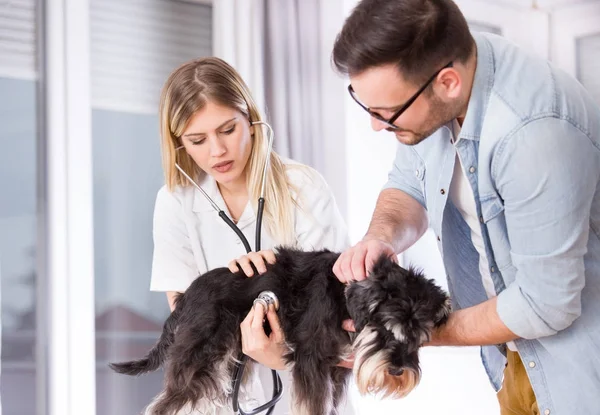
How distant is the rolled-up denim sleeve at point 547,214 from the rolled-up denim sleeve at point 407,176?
467 millimetres

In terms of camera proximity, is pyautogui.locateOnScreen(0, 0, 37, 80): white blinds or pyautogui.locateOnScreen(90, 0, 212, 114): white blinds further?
pyautogui.locateOnScreen(90, 0, 212, 114): white blinds

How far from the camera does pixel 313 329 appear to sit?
5.27 ft

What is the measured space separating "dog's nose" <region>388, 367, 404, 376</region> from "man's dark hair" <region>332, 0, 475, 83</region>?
2.04ft

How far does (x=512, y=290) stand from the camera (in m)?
1.49

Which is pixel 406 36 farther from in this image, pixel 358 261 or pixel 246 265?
pixel 246 265

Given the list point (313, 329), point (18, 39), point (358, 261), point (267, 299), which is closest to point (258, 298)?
point (267, 299)

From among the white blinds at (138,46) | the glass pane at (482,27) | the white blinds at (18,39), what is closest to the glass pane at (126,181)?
the white blinds at (138,46)

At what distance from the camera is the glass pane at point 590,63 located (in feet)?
13.4

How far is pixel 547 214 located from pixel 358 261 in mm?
422

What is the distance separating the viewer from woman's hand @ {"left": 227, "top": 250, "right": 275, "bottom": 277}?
5.64 feet

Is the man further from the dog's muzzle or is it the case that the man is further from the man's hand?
the dog's muzzle

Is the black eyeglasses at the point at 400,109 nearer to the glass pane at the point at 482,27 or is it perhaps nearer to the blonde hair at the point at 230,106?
the blonde hair at the point at 230,106

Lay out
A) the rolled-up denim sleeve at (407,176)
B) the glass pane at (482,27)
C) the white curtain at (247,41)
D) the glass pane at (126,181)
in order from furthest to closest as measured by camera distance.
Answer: the glass pane at (482,27) < the white curtain at (247,41) < the glass pane at (126,181) < the rolled-up denim sleeve at (407,176)

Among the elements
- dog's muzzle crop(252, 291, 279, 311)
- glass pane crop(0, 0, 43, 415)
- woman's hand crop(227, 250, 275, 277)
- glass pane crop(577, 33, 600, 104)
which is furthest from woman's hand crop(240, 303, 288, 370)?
glass pane crop(577, 33, 600, 104)
